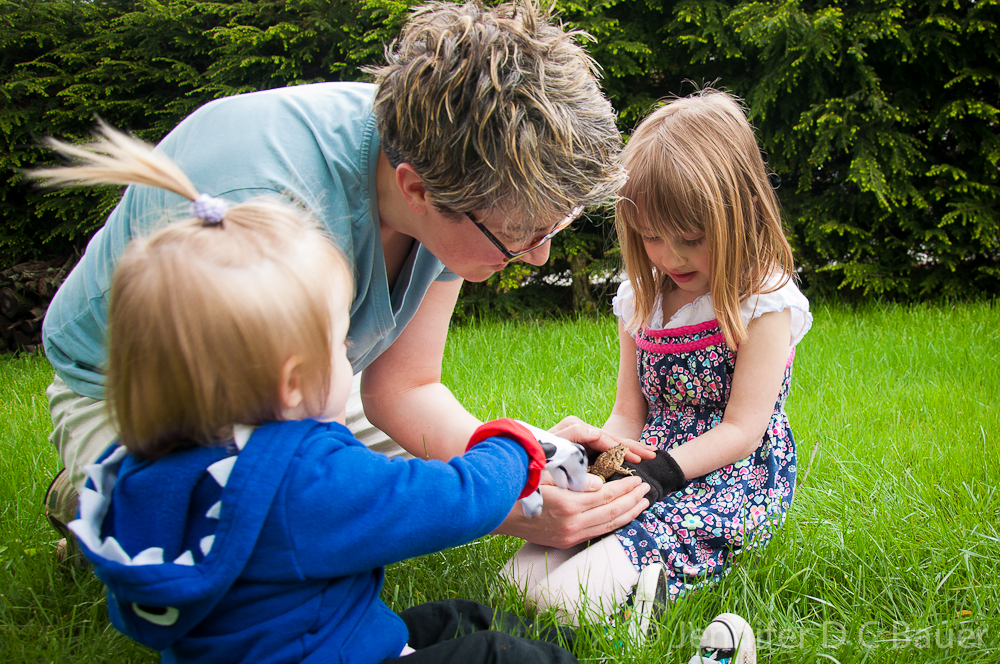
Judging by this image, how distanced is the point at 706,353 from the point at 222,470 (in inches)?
50.0

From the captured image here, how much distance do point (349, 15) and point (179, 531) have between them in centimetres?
461

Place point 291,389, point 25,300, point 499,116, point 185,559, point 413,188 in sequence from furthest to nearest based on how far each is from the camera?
point 25,300
point 413,188
point 499,116
point 291,389
point 185,559

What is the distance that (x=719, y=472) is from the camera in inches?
70.1

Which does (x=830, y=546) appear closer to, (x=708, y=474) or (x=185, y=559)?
(x=708, y=474)

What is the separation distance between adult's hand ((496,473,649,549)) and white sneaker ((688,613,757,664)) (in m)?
0.31

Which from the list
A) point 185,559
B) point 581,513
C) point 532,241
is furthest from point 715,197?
point 185,559

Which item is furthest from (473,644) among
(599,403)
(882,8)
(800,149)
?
(882,8)

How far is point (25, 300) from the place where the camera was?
18.0 ft

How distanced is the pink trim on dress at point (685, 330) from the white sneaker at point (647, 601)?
0.60 m

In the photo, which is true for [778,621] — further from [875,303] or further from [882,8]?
[882,8]

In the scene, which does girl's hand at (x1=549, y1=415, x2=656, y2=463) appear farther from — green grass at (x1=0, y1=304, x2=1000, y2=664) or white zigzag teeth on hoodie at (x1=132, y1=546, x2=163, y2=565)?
white zigzag teeth on hoodie at (x1=132, y1=546, x2=163, y2=565)

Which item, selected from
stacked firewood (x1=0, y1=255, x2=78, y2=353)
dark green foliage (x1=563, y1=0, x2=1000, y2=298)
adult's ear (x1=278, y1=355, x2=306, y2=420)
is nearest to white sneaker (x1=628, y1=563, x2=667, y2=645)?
adult's ear (x1=278, y1=355, x2=306, y2=420)

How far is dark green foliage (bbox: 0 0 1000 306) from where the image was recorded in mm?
4465

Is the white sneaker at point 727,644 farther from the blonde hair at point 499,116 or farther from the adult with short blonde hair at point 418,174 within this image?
the blonde hair at point 499,116
